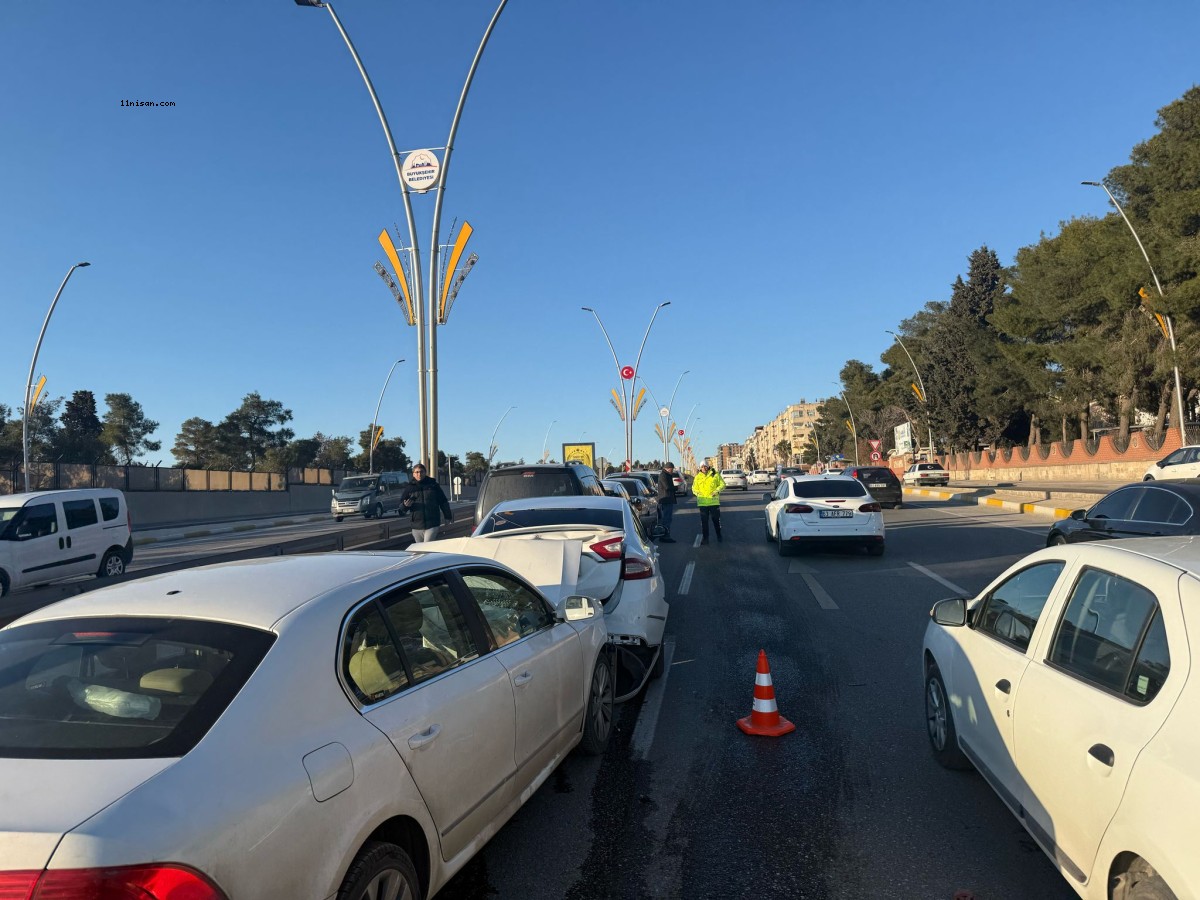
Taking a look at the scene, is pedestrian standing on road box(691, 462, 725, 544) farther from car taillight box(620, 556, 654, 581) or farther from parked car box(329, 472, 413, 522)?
parked car box(329, 472, 413, 522)

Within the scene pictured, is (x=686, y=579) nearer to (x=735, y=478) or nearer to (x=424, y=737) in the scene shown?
(x=424, y=737)

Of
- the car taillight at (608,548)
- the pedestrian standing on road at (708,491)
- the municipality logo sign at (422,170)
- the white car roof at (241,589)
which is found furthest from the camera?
the pedestrian standing on road at (708,491)

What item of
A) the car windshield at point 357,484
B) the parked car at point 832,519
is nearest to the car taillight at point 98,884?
the parked car at point 832,519

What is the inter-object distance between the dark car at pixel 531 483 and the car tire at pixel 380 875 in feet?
32.4

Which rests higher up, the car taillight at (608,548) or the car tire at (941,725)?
the car taillight at (608,548)

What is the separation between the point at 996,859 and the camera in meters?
3.72

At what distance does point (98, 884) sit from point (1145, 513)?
34.8 ft

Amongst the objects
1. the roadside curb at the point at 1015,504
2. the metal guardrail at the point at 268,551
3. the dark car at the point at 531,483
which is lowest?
the roadside curb at the point at 1015,504

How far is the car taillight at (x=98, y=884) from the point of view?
184 cm

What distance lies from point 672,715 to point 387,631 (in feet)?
11.2

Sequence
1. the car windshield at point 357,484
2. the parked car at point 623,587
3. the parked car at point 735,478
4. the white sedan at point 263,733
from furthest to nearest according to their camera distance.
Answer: the parked car at point 735,478 < the car windshield at point 357,484 < the parked car at point 623,587 < the white sedan at point 263,733

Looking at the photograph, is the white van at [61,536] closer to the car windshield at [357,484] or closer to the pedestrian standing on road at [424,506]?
the pedestrian standing on road at [424,506]

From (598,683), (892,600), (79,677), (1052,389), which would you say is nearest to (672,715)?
(598,683)

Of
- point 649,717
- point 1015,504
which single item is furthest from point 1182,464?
point 649,717
